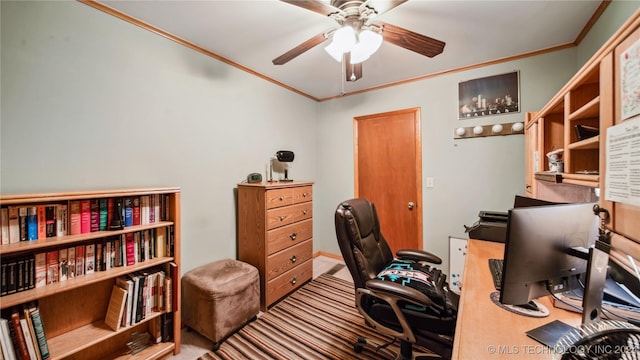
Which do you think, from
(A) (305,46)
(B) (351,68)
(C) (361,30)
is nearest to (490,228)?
(B) (351,68)

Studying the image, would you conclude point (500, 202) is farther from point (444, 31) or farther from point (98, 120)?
point (98, 120)

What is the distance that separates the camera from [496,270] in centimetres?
132

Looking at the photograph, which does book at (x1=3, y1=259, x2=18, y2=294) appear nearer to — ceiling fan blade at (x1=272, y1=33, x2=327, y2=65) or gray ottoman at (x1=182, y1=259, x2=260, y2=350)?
gray ottoman at (x1=182, y1=259, x2=260, y2=350)

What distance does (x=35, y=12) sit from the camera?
53.0 inches

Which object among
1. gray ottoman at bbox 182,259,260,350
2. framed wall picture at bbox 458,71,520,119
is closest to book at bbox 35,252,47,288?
gray ottoman at bbox 182,259,260,350

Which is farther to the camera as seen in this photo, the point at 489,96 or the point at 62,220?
the point at 489,96

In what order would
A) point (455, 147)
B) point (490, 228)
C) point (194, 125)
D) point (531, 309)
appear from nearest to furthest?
point (531, 309) → point (490, 228) → point (194, 125) → point (455, 147)

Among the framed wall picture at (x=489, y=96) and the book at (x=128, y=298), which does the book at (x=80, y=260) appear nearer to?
the book at (x=128, y=298)

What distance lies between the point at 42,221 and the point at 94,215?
0.68 feet

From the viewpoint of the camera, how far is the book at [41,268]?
1235mm

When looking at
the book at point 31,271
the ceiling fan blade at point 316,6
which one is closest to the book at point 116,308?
the book at point 31,271

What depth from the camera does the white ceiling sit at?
1.58m

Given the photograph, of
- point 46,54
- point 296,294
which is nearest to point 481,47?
point 296,294

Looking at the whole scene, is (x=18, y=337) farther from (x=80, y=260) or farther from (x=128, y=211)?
(x=128, y=211)
